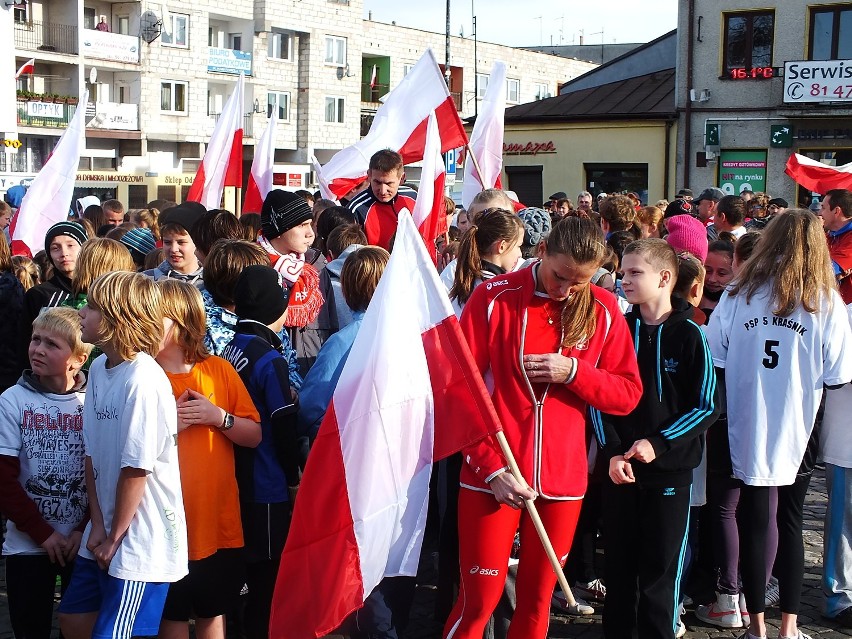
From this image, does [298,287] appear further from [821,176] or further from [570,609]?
[821,176]

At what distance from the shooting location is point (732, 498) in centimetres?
536

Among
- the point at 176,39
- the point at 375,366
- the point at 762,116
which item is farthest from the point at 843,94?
the point at 176,39

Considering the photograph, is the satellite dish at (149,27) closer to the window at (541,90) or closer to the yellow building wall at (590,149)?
the yellow building wall at (590,149)

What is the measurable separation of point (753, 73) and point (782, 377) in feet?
79.5

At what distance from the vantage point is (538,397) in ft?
13.7

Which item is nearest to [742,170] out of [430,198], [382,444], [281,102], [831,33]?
[831,33]

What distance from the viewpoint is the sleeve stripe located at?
14.9 feet

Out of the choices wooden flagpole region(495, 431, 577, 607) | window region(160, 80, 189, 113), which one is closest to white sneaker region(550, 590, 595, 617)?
wooden flagpole region(495, 431, 577, 607)

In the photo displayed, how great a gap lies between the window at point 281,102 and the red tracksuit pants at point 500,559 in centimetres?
4961

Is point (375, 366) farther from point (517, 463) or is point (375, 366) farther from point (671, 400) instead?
point (671, 400)

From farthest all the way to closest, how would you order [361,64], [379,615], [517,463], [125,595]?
[361,64]
[379,615]
[517,463]
[125,595]

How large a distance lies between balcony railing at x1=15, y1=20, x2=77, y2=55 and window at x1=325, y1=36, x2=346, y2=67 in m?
14.9

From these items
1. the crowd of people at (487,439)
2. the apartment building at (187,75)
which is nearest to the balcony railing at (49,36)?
the apartment building at (187,75)

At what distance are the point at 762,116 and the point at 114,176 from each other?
18.3 m
